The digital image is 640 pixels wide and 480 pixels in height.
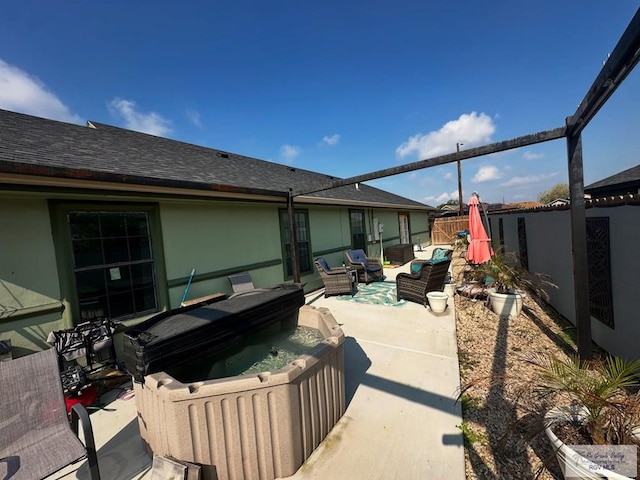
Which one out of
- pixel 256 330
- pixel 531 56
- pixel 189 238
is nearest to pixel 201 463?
pixel 256 330

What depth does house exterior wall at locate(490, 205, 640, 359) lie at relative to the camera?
3.01 metres

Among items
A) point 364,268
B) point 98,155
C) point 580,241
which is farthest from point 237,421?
point 364,268

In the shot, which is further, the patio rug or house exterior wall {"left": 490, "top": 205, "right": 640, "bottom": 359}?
the patio rug

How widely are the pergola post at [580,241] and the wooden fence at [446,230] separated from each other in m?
19.2

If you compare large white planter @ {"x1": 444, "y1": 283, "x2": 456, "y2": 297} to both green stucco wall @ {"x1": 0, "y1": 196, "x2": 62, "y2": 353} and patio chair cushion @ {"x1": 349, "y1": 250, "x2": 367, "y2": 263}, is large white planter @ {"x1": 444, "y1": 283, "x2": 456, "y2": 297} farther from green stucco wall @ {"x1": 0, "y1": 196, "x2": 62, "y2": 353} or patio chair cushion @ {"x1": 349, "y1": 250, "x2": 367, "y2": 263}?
green stucco wall @ {"x1": 0, "y1": 196, "x2": 62, "y2": 353}

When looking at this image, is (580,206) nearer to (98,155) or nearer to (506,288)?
(506,288)

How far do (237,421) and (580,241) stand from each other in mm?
4263

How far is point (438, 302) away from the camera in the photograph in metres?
5.53

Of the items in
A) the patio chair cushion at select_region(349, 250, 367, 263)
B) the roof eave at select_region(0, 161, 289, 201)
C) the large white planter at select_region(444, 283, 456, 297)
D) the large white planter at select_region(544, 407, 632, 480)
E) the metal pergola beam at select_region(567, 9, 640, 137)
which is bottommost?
the large white planter at select_region(444, 283, 456, 297)

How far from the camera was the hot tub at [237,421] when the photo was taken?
6.40 feet

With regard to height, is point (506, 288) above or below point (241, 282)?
below

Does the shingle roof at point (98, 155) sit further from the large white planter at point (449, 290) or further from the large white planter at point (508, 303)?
the large white planter at point (508, 303)

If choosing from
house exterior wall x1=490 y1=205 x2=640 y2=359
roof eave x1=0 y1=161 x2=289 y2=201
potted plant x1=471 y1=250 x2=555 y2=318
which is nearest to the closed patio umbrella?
potted plant x1=471 y1=250 x2=555 y2=318

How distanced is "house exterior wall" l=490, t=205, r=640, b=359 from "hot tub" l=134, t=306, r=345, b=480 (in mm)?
3829
